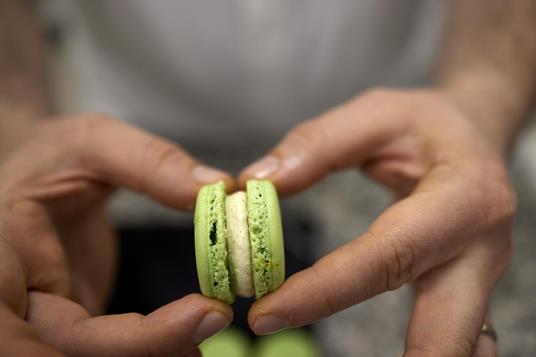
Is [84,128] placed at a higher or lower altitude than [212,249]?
higher

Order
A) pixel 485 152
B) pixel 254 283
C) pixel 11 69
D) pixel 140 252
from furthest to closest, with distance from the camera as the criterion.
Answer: pixel 140 252
pixel 11 69
pixel 485 152
pixel 254 283

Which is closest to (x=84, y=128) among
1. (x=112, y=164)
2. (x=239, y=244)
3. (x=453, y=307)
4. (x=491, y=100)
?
(x=112, y=164)

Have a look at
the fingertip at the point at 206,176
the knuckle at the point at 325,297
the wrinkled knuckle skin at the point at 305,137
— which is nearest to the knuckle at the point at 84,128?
the fingertip at the point at 206,176

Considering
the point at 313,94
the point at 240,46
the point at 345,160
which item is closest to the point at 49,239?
the point at 345,160

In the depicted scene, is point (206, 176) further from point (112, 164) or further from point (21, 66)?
point (21, 66)

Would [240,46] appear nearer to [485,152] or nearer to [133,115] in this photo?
[133,115]

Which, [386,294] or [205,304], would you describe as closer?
[205,304]

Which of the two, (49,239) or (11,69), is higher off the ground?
(11,69)
